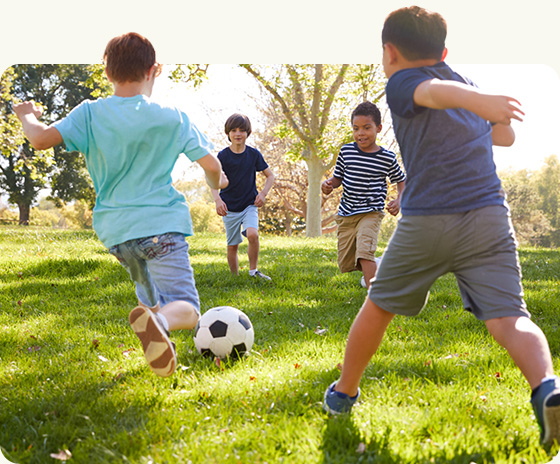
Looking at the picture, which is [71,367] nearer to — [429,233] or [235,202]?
[429,233]

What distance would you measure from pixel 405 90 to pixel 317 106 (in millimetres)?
15487

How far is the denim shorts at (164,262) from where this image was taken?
311 cm

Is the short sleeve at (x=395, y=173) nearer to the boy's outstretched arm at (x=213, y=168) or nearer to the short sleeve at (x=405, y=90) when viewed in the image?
the boy's outstretched arm at (x=213, y=168)

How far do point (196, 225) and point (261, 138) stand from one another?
811cm

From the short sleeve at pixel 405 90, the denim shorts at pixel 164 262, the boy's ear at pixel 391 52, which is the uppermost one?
the boy's ear at pixel 391 52

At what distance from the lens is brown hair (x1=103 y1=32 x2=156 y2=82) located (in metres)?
3.08

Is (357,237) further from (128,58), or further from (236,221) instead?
(128,58)

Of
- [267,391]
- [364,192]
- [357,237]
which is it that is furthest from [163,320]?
[364,192]

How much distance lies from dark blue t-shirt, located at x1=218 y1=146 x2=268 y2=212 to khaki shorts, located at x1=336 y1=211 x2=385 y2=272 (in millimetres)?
1550

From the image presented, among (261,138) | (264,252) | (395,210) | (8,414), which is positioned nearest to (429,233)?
(8,414)

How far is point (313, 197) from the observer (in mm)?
15828

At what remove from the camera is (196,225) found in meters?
32.1

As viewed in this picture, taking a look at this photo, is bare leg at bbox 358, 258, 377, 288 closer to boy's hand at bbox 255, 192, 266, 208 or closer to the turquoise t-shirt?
boy's hand at bbox 255, 192, 266, 208

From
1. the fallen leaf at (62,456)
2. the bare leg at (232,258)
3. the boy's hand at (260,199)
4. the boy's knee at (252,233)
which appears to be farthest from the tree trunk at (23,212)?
the fallen leaf at (62,456)
